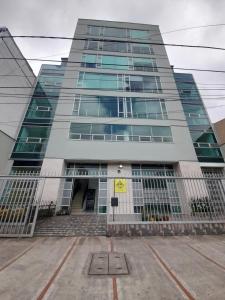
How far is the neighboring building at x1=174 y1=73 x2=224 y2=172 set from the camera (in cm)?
1302

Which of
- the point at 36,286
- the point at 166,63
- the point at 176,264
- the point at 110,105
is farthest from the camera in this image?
the point at 166,63

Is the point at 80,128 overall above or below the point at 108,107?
below

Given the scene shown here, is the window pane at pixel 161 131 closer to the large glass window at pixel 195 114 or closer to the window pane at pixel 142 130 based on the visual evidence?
the window pane at pixel 142 130

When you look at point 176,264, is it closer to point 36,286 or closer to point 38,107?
point 36,286

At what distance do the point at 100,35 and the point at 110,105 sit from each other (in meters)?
11.4

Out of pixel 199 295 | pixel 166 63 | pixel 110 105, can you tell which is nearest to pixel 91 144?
pixel 110 105

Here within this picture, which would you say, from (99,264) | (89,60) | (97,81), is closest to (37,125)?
(97,81)

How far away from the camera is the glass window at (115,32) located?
62.3 feet

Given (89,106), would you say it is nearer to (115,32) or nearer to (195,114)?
(195,114)

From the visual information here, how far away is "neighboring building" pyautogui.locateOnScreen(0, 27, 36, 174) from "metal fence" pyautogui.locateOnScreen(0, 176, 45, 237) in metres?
7.04

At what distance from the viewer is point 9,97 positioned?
12.9 metres

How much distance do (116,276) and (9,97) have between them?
50.8 feet

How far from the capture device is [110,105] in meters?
14.2

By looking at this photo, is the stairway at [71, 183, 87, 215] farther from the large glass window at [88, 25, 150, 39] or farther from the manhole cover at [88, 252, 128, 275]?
the large glass window at [88, 25, 150, 39]
